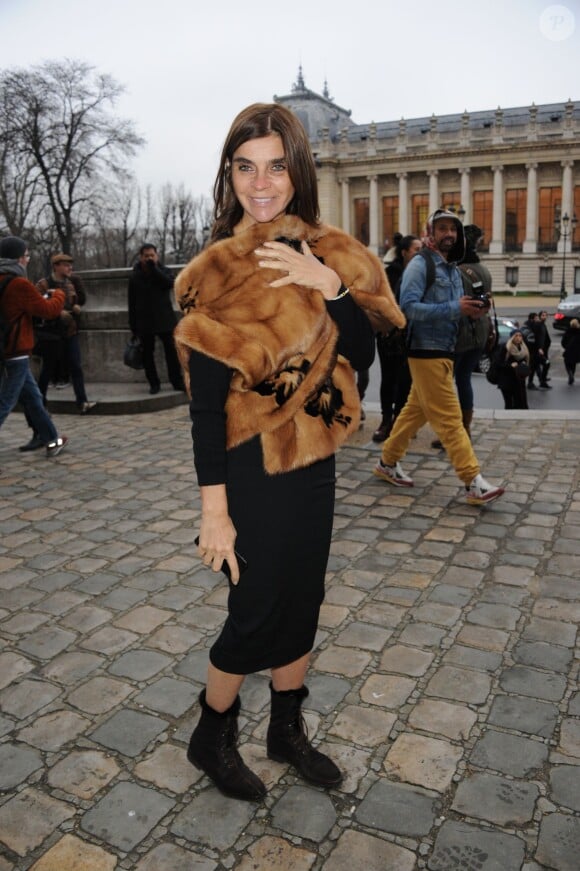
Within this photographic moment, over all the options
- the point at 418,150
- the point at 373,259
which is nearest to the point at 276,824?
the point at 373,259

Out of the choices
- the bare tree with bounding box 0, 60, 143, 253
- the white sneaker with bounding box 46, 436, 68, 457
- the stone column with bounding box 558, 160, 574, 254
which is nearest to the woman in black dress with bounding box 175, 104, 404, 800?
the white sneaker with bounding box 46, 436, 68, 457

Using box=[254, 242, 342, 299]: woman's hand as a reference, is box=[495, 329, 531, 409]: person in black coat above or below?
below

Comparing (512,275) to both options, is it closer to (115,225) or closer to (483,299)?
(115,225)

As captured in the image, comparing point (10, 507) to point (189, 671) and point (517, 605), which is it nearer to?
point (189, 671)

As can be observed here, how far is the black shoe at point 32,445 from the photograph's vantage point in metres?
7.70

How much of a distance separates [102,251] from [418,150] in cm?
3907

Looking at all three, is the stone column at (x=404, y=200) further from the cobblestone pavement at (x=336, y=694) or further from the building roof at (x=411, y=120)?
the cobblestone pavement at (x=336, y=694)

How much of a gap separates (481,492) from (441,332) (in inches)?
47.2

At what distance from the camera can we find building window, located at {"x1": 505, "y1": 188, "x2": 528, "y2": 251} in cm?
7825

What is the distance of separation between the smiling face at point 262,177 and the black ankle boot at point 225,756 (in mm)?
1556

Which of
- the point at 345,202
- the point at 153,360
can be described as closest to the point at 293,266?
the point at 153,360

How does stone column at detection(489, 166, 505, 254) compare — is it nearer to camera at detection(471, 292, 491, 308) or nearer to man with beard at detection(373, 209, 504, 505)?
camera at detection(471, 292, 491, 308)

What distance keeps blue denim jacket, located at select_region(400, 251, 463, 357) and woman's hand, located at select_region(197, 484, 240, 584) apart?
358 centimetres

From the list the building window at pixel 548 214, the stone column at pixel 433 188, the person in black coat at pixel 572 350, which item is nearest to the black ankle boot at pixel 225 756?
the person in black coat at pixel 572 350
